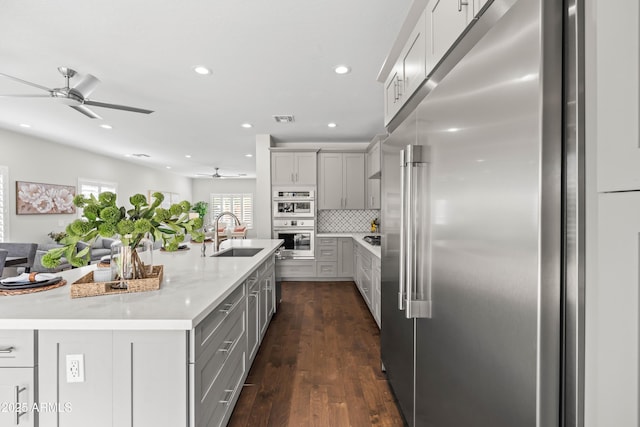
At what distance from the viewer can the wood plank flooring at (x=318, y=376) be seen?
1862 mm

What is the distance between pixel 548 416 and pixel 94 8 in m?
3.01

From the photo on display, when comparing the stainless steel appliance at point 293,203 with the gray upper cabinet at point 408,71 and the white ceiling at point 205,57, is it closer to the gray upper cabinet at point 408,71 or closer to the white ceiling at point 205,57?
the white ceiling at point 205,57

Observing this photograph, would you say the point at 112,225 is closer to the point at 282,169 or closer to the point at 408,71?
the point at 408,71

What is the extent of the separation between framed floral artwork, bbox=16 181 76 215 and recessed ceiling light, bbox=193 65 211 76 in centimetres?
468

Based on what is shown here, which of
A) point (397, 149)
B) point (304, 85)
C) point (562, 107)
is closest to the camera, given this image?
point (562, 107)

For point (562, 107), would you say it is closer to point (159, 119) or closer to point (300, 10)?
point (300, 10)

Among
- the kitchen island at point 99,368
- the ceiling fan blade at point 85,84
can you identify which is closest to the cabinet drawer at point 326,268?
the ceiling fan blade at point 85,84

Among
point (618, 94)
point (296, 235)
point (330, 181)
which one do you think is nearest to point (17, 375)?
point (618, 94)

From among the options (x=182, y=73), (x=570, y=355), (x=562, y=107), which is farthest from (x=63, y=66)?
(x=570, y=355)

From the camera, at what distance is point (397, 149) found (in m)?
1.71

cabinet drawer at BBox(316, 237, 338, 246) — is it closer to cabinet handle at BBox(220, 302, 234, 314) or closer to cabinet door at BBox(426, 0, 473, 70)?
cabinet handle at BBox(220, 302, 234, 314)

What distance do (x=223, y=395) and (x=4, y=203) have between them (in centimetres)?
590

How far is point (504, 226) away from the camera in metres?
0.79

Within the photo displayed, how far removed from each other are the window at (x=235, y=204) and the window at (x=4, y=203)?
24.4ft
